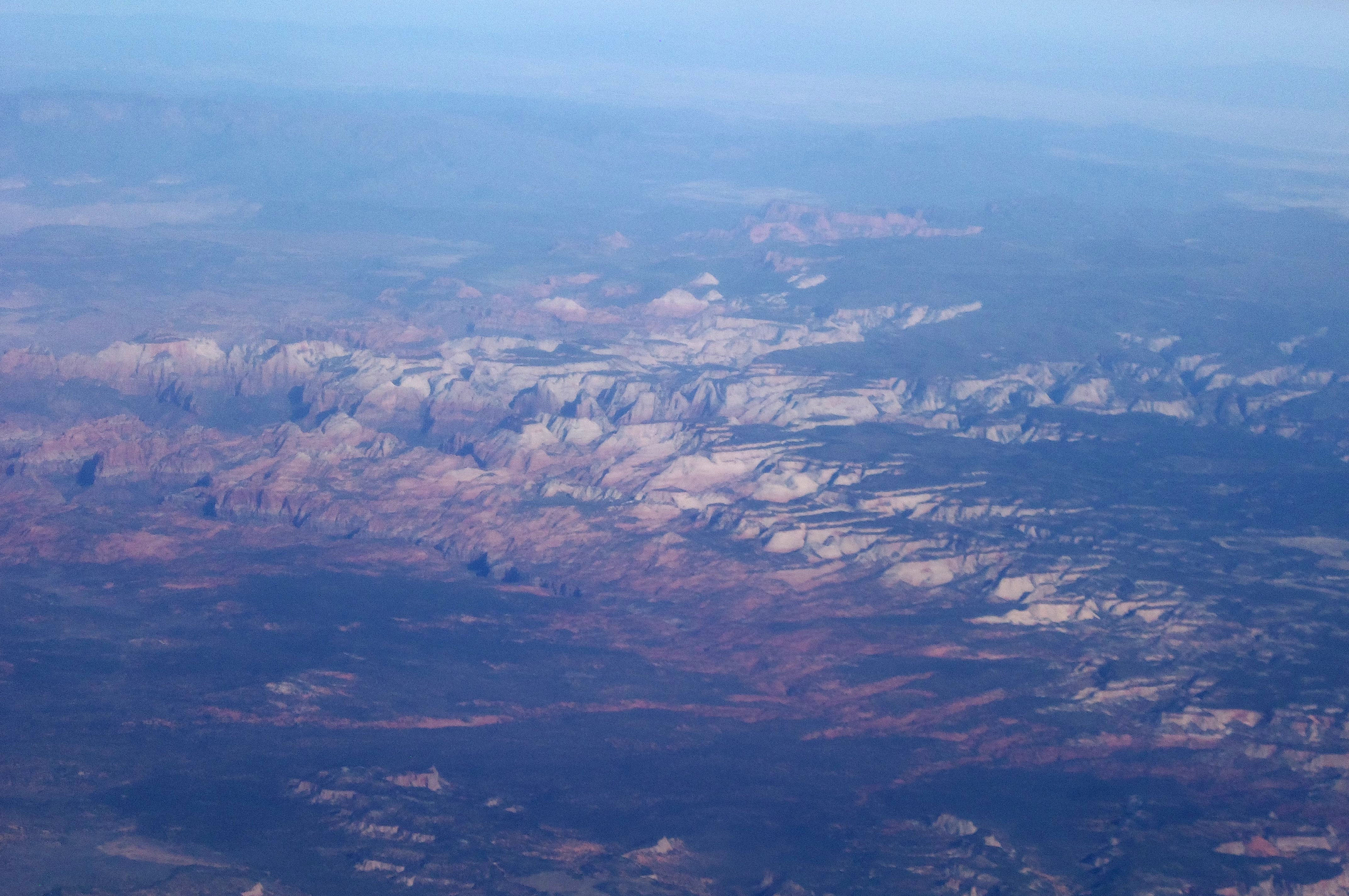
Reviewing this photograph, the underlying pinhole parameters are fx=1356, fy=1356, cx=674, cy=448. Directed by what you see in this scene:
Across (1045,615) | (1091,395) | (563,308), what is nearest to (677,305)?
(563,308)

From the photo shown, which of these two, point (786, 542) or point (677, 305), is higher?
point (677, 305)

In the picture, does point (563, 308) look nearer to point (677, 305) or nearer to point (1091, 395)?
point (677, 305)

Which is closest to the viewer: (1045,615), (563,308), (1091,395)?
(1045,615)

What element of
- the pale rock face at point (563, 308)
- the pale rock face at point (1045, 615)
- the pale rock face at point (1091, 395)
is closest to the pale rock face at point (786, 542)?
the pale rock face at point (1045, 615)

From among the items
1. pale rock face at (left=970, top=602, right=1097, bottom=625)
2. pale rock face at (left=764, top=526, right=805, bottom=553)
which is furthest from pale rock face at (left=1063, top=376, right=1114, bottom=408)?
pale rock face at (left=970, top=602, right=1097, bottom=625)

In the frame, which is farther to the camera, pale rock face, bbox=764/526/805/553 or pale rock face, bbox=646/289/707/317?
pale rock face, bbox=646/289/707/317

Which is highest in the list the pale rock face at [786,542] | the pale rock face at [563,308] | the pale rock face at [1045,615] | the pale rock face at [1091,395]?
the pale rock face at [563,308]

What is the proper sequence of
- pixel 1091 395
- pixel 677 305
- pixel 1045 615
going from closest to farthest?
pixel 1045 615 < pixel 1091 395 < pixel 677 305

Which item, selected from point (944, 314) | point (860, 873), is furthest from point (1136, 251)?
point (860, 873)

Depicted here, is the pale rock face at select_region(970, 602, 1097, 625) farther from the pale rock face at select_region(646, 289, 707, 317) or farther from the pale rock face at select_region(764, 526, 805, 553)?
the pale rock face at select_region(646, 289, 707, 317)

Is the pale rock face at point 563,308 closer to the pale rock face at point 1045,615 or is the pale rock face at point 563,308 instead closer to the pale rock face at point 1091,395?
the pale rock face at point 1091,395

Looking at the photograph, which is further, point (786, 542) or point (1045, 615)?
point (786, 542)

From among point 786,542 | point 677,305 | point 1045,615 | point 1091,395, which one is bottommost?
point 1045,615
